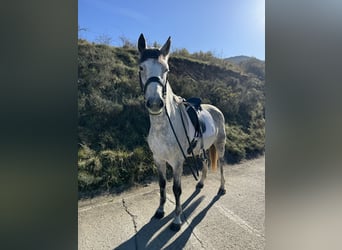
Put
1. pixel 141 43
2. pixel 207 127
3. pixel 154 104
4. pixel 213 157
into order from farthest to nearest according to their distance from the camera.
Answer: pixel 213 157 → pixel 207 127 → pixel 141 43 → pixel 154 104

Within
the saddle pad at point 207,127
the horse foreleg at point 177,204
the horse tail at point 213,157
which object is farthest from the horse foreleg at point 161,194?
the horse tail at point 213,157

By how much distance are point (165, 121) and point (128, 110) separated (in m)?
2.71

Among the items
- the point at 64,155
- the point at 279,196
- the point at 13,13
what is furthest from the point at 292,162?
the point at 13,13

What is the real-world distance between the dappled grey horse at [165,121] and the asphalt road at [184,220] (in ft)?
0.53

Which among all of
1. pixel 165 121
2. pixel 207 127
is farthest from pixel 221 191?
pixel 165 121

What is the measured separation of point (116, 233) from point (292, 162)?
179cm

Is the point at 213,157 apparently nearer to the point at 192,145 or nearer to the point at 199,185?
the point at 199,185

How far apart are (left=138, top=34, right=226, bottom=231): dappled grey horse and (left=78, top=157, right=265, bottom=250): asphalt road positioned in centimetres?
Result: 16

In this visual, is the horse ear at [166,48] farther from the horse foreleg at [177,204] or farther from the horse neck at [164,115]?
the horse foreleg at [177,204]

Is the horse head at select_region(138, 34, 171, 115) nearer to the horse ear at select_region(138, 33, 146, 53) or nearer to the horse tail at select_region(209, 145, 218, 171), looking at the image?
the horse ear at select_region(138, 33, 146, 53)

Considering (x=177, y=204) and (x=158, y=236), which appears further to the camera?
(x=177, y=204)

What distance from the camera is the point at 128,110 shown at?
4.55 meters

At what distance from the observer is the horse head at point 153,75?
160 cm

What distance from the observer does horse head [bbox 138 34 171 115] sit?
5.26 feet
